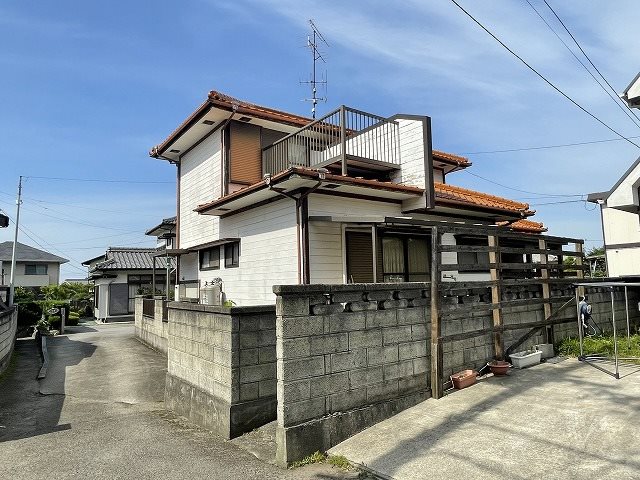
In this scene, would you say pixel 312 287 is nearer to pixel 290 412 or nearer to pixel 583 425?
pixel 290 412

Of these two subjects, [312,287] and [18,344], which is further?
[18,344]

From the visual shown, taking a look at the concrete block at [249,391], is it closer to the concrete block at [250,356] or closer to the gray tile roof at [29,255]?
the concrete block at [250,356]

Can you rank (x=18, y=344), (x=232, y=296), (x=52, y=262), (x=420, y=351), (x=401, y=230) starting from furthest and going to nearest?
(x=52, y=262) < (x=18, y=344) < (x=232, y=296) < (x=401, y=230) < (x=420, y=351)

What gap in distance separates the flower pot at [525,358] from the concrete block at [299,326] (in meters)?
3.95

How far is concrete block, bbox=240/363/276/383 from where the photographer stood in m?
5.78

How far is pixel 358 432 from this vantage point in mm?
5051

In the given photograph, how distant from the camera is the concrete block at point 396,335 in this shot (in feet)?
18.1

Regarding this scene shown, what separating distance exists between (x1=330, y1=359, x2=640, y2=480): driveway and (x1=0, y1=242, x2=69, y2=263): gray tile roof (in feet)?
150

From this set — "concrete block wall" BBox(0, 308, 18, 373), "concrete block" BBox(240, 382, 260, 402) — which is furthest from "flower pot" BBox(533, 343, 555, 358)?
"concrete block wall" BBox(0, 308, 18, 373)

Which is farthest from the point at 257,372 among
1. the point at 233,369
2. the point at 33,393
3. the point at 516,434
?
the point at 33,393

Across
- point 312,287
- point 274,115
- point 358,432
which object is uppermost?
point 274,115

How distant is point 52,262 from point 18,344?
95.3ft

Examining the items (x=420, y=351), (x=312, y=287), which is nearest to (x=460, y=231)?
(x=420, y=351)

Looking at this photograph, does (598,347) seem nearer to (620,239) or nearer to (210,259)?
(620,239)
